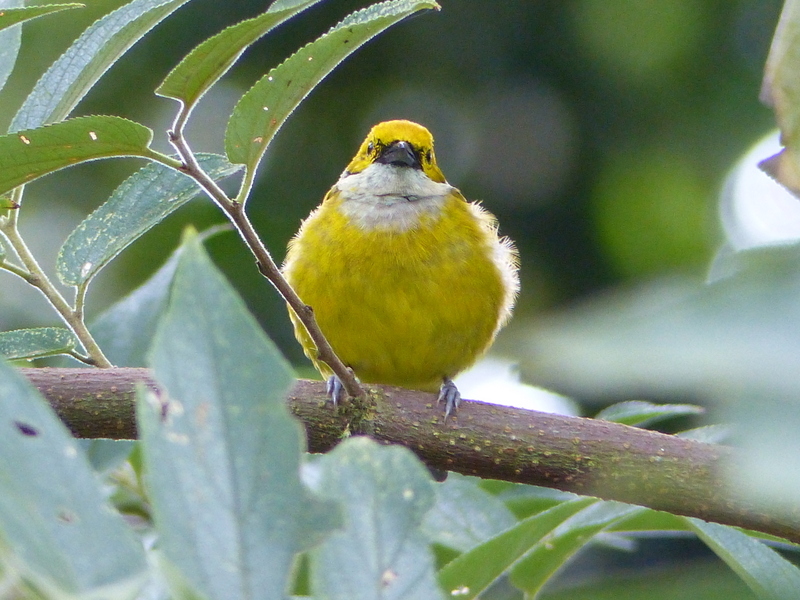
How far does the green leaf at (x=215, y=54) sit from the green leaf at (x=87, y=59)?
0.10 metres

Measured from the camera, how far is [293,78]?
5.22ft

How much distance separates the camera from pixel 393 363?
3.65 metres

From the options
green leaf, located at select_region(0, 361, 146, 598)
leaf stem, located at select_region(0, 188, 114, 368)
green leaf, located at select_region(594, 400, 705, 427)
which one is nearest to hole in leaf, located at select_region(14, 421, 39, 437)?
green leaf, located at select_region(0, 361, 146, 598)

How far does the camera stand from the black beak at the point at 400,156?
171 inches

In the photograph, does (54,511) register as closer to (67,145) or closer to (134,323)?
(67,145)

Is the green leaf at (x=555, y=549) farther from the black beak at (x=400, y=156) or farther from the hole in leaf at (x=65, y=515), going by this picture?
the black beak at (x=400, y=156)

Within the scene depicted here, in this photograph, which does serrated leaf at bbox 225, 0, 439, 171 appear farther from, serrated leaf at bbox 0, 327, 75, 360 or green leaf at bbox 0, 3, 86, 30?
serrated leaf at bbox 0, 327, 75, 360

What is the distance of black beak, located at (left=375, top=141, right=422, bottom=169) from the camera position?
171 inches

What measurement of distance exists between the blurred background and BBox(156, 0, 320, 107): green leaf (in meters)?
4.68

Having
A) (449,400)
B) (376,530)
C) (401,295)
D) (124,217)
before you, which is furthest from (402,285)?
(376,530)

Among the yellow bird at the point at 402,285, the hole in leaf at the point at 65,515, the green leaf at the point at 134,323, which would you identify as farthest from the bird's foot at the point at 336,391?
the hole in leaf at the point at 65,515

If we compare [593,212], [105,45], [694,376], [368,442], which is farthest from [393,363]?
[593,212]

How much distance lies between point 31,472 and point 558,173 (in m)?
6.77

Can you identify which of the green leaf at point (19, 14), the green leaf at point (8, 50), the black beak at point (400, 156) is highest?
the black beak at point (400, 156)
